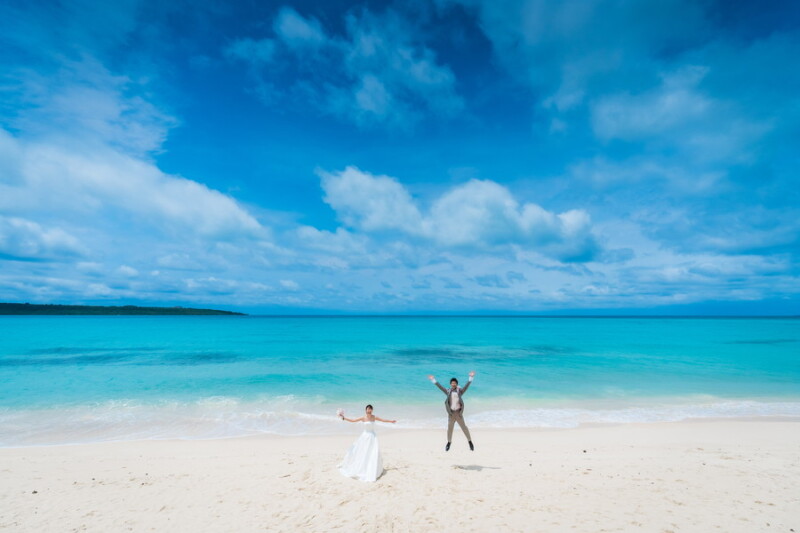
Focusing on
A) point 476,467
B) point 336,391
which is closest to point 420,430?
point 476,467

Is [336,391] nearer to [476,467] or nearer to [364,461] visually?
[476,467]

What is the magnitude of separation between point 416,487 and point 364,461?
1497mm

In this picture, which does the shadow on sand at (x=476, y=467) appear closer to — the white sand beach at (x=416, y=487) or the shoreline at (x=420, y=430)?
the white sand beach at (x=416, y=487)

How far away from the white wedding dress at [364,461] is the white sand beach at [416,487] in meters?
0.29

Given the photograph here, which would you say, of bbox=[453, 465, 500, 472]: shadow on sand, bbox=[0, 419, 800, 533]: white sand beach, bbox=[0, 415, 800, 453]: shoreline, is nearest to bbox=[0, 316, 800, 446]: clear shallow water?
bbox=[0, 415, 800, 453]: shoreline

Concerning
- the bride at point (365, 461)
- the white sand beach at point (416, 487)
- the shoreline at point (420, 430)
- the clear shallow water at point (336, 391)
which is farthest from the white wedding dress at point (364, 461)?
the clear shallow water at point (336, 391)

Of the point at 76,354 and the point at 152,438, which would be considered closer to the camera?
the point at 152,438

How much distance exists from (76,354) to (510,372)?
44809mm

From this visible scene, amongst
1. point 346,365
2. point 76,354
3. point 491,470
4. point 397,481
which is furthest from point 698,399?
point 76,354

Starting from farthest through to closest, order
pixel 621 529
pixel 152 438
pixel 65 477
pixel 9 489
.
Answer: pixel 152 438, pixel 65 477, pixel 9 489, pixel 621 529

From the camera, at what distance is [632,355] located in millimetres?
43781

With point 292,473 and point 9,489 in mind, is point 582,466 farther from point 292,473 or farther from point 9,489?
point 9,489

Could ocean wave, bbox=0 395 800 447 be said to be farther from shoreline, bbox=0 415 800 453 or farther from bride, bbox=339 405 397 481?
bride, bbox=339 405 397 481

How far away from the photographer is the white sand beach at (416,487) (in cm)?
801
